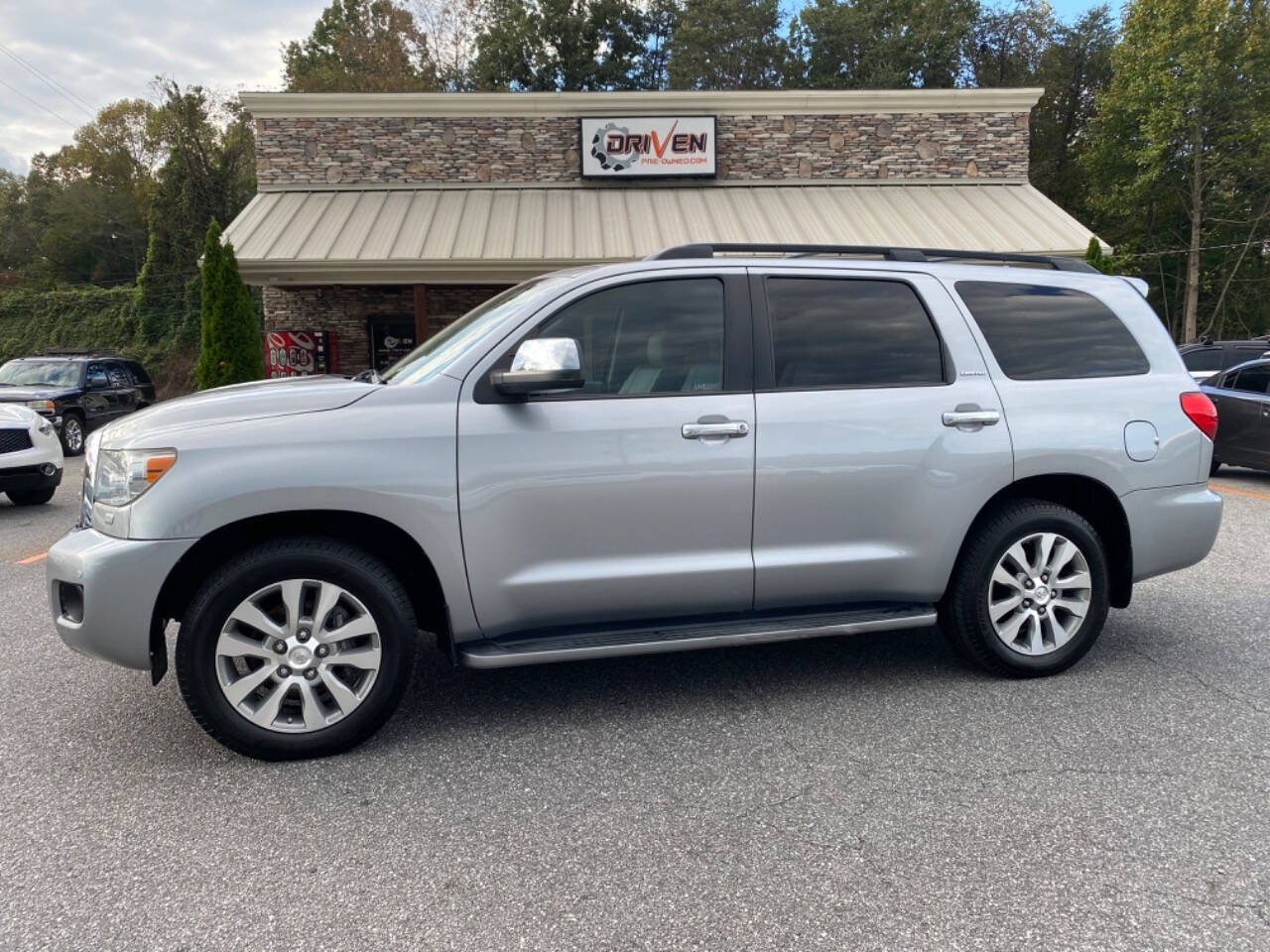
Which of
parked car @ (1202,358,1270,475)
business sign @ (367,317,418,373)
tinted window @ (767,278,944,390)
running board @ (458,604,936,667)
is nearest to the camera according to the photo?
running board @ (458,604,936,667)

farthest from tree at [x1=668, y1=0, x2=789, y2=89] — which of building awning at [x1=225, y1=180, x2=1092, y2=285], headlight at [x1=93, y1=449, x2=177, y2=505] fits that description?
headlight at [x1=93, y1=449, x2=177, y2=505]

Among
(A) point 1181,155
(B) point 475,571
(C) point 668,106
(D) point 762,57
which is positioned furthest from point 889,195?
(D) point 762,57

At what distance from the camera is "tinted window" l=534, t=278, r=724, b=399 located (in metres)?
3.69

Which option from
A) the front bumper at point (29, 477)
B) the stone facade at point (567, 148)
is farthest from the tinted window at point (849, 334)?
the stone facade at point (567, 148)

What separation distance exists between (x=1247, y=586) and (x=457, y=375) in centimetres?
543

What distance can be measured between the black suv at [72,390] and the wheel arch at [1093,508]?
607 inches

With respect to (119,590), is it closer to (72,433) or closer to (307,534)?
(307,534)

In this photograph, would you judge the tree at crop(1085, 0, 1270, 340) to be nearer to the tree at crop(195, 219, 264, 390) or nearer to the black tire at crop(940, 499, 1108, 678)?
the tree at crop(195, 219, 264, 390)

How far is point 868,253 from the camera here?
14.5ft

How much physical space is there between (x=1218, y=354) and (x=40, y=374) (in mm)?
19387

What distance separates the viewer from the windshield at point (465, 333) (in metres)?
3.72

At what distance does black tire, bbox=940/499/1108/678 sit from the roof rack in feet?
4.02

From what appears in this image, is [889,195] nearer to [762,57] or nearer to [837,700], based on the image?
[837,700]

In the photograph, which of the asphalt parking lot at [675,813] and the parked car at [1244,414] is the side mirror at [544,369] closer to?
the asphalt parking lot at [675,813]
